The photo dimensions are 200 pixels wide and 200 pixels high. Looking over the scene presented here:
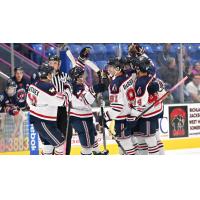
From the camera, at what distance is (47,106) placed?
736 centimetres

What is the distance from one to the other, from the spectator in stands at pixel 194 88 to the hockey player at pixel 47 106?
110 centimetres

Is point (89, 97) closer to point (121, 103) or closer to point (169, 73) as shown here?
point (121, 103)

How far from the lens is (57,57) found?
24.1 ft

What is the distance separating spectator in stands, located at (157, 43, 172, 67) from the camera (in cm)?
736

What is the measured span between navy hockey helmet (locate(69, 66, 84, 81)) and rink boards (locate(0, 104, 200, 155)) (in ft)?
1.09

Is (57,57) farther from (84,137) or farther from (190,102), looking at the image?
(190,102)

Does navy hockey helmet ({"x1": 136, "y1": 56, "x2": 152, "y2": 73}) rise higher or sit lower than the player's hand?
higher

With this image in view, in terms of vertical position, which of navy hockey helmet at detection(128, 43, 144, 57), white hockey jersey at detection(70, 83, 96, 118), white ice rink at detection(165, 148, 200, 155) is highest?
navy hockey helmet at detection(128, 43, 144, 57)

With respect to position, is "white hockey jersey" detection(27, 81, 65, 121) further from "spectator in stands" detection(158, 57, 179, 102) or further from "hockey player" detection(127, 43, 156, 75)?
"spectator in stands" detection(158, 57, 179, 102)

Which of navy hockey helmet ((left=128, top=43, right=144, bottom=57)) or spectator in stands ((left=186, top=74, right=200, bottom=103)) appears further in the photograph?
spectator in stands ((left=186, top=74, right=200, bottom=103))

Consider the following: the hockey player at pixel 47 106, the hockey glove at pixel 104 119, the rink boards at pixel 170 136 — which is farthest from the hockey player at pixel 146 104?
the hockey player at pixel 47 106

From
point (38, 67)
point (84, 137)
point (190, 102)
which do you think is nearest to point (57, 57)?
point (38, 67)

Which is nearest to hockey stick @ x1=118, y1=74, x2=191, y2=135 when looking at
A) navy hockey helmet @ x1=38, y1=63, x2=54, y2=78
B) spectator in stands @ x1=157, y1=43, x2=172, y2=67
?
spectator in stands @ x1=157, y1=43, x2=172, y2=67
